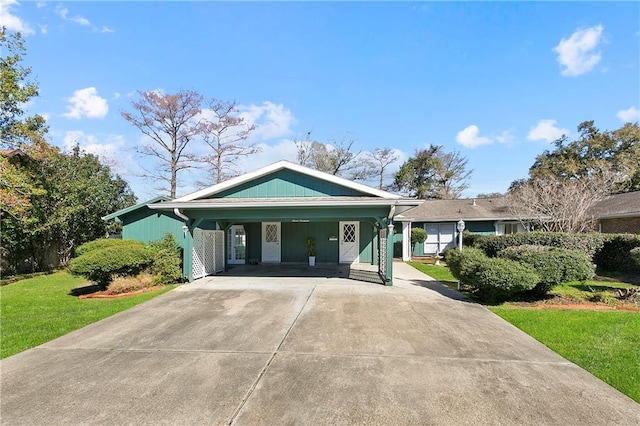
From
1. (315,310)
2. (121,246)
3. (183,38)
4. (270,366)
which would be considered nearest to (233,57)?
(183,38)

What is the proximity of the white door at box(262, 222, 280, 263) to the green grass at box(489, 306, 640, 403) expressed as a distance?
10577mm

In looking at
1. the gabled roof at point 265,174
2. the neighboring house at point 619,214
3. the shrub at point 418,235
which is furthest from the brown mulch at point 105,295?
the neighboring house at point 619,214

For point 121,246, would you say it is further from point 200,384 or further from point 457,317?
point 457,317

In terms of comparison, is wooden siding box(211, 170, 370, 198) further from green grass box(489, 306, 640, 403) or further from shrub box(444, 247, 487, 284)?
green grass box(489, 306, 640, 403)

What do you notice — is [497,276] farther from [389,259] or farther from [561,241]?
[561,241]

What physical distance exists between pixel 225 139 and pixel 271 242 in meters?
13.7

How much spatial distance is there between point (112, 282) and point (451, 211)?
19.3m

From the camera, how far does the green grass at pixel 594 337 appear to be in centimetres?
404

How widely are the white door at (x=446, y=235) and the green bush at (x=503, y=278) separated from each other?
12.8 meters

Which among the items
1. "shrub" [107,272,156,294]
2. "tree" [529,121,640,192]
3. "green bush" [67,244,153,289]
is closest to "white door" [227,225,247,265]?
"green bush" [67,244,153,289]

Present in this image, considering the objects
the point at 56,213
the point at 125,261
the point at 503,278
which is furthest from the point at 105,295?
the point at 503,278

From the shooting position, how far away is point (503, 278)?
24.1 ft

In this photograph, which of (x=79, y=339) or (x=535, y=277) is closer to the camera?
(x=79, y=339)

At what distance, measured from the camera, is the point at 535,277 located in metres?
7.29
